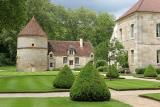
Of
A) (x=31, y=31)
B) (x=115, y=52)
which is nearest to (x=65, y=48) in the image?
(x=31, y=31)

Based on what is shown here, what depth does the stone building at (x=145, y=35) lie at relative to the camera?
133 feet

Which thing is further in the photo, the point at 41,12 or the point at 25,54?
the point at 41,12

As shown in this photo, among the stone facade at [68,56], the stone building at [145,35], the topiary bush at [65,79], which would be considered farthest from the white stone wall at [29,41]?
the topiary bush at [65,79]

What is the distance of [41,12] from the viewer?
68562 mm

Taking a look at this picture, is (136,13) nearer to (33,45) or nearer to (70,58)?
(33,45)

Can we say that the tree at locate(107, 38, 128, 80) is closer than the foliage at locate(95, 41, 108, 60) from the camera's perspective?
Yes

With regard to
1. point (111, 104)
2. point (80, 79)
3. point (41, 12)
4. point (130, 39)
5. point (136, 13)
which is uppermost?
point (41, 12)

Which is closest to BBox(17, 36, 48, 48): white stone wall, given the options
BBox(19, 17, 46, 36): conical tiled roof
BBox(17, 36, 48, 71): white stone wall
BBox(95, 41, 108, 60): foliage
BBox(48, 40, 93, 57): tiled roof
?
BBox(17, 36, 48, 71): white stone wall

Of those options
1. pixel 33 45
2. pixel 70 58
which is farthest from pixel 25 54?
pixel 70 58

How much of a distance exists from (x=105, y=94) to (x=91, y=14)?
7425 cm

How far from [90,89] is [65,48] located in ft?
170

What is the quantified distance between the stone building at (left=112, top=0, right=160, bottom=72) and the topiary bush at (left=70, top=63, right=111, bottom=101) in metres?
26.2

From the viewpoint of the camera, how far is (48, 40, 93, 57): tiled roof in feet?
212

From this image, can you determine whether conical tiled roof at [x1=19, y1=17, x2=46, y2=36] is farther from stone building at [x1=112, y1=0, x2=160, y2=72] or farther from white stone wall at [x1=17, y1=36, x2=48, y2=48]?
stone building at [x1=112, y1=0, x2=160, y2=72]
